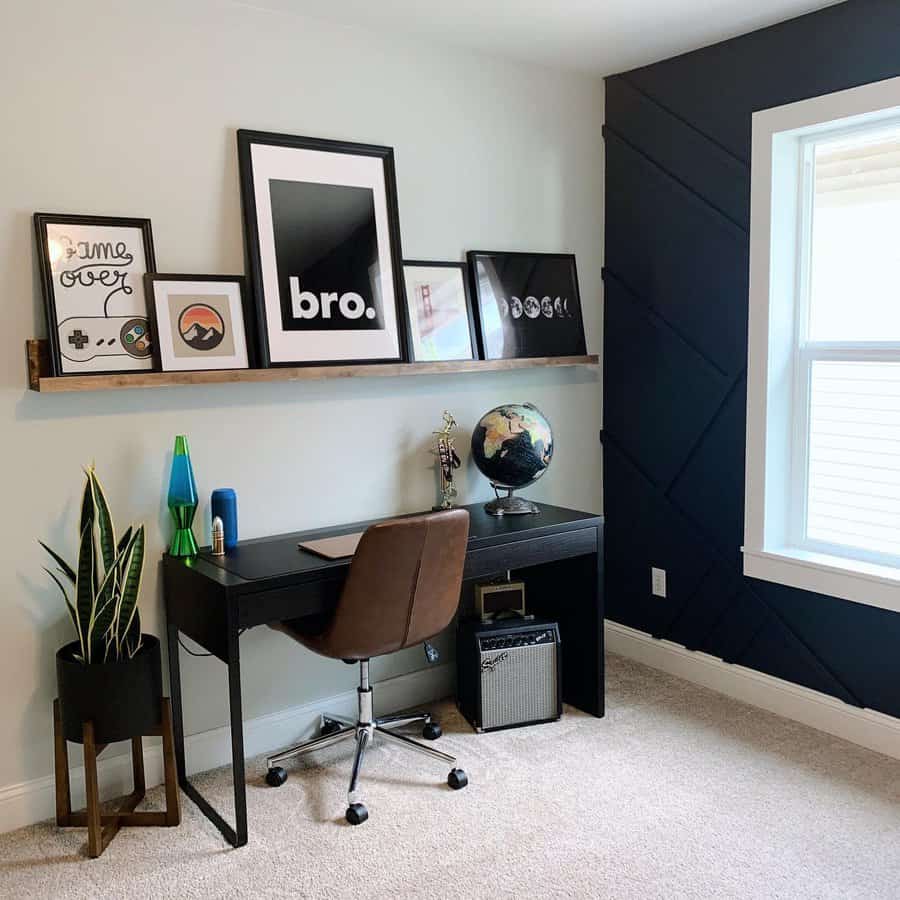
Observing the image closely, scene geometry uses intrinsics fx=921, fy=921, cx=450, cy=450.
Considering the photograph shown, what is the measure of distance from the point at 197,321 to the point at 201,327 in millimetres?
21

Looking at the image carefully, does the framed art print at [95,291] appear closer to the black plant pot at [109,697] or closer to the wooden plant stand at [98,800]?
the black plant pot at [109,697]

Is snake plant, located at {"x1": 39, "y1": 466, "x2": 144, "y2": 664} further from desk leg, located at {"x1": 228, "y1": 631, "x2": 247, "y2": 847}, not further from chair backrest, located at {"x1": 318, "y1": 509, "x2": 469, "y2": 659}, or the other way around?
chair backrest, located at {"x1": 318, "y1": 509, "x2": 469, "y2": 659}

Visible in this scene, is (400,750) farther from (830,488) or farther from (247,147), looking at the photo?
(247,147)

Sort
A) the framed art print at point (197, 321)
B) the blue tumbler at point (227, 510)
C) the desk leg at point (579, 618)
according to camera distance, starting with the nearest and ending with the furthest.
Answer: the framed art print at point (197, 321) < the blue tumbler at point (227, 510) < the desk leg at point (579, 618)

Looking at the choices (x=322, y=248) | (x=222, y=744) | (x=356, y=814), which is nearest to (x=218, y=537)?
(x=222, y=744)

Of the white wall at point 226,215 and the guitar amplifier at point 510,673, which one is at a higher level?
the white wall at point 226,215

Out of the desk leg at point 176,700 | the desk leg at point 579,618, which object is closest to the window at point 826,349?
the desk leg at point 579,618

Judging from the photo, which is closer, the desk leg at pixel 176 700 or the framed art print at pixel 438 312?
the desk leg at pixel 176 700

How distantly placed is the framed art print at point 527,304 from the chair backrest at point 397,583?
94 cm

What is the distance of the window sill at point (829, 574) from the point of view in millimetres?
2879

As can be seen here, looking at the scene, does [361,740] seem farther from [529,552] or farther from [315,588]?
[529,552]

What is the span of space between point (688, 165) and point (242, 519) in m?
2.03

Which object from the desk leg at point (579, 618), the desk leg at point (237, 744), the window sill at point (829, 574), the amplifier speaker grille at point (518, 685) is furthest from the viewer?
the desk leg at point (579, 618)

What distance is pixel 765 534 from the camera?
3223 mm
